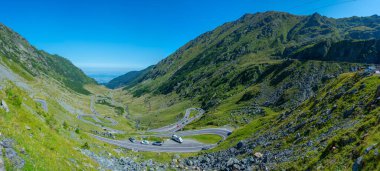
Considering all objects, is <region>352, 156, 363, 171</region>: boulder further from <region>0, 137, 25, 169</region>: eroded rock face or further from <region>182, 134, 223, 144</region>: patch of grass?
<region>182, 134, 223, 144</region>: patch of grass

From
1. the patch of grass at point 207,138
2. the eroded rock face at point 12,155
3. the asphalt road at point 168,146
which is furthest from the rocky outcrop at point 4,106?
the patch of grass at point 207,138

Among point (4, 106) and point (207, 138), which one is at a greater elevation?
point (4, 106)

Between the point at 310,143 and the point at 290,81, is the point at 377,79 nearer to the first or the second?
the point at 310,143

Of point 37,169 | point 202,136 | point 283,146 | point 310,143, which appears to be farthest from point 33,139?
point 202,136

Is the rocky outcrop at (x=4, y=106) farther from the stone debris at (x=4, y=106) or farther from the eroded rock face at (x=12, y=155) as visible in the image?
the eroded rock face at (x=12, y=155)

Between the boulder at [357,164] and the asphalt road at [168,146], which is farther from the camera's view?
the asphalt road at [168,146]

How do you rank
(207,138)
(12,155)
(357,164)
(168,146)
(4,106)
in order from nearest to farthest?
1. (12,155)
2. (4,106)
3. (357,164)
4. (168,146)
5. (207,138)

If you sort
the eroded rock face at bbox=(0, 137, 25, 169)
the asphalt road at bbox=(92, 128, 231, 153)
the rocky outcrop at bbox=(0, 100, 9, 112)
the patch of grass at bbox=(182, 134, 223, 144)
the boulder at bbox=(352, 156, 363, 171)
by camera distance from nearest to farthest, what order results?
the eroded rock face at bbox=(0, 137, 25, 169)
the rocky outcrop at bbox=(0, 100, 9, 112)
the boulder at bbox=(352, 156, 363, 171)
the asphalt road at bbox=(92, 128, 231, 153)
the patch of grass at bbox=(182, 134, 223, 144)

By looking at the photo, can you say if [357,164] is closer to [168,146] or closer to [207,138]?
[168,146]

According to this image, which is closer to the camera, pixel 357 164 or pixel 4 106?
pixel 4 106

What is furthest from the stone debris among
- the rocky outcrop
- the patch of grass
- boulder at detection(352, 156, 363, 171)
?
the patch of grass

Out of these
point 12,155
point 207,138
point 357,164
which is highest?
point 12,155

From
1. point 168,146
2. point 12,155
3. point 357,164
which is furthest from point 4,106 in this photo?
point 168,146

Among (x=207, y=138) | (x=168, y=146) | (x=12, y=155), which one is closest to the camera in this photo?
(x=12, y=155)
